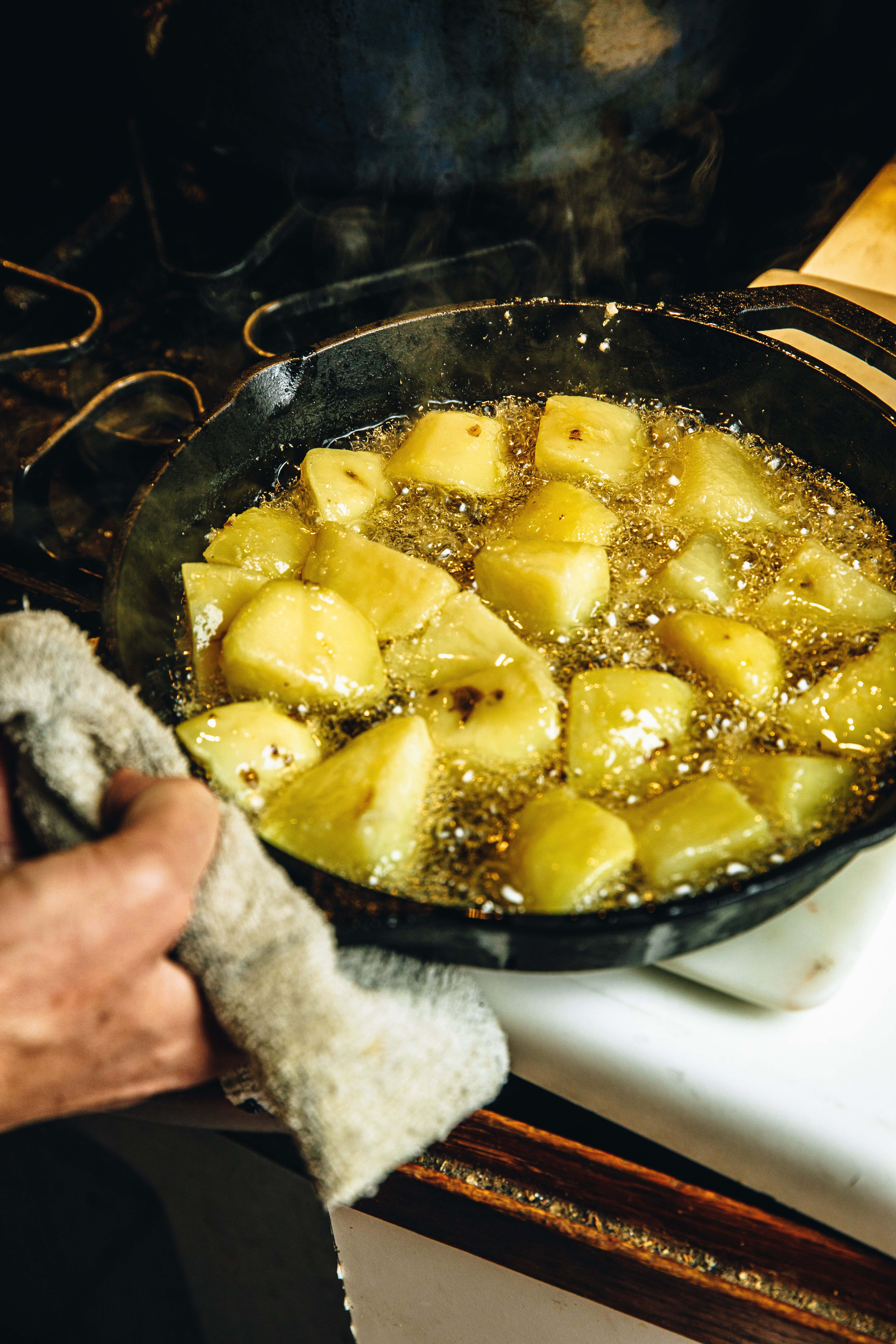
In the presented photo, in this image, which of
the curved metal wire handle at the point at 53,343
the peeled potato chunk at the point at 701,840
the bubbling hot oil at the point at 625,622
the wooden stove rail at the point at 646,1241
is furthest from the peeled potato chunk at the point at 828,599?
the curved metal wire handle at the point at 53,343

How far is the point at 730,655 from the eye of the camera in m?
0.86

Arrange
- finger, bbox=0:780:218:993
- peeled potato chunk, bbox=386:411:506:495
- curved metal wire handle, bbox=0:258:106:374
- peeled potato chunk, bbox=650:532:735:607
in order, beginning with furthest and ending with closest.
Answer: curved metal wire handle, bbox=0:258:106:374 < peeled potato chunk, bbox=386:411:506:495 < peeled potato chunk, bbox=650:532:735:607 < finger, bbox=0:780:218:993

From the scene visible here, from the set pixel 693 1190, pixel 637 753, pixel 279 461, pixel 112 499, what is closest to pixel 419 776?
pixel 637 753

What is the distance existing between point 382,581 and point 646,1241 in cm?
63

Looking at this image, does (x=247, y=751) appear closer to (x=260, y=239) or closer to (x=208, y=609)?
(x=208, y=609)

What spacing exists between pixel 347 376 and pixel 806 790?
2.42 ft

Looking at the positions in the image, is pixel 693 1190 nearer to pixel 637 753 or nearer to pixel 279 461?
pixel 637 753

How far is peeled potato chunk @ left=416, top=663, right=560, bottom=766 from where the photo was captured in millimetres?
812

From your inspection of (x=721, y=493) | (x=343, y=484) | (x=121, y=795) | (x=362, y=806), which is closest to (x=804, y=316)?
(x=721, y=493)

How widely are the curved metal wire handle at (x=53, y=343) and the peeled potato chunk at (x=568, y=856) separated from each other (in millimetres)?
991

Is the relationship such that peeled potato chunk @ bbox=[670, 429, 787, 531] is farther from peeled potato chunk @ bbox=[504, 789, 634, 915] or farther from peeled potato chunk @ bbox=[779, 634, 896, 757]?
peeled potato chunk @ bbox=[504, 789, 634, 915]

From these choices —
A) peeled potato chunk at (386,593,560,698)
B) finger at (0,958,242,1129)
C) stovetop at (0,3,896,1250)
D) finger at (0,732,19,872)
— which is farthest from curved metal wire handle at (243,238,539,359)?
finger at (0,958,242,1129)

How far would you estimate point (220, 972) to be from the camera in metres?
0.61

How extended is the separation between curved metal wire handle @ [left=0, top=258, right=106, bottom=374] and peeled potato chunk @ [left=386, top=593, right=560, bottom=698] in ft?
2.44
